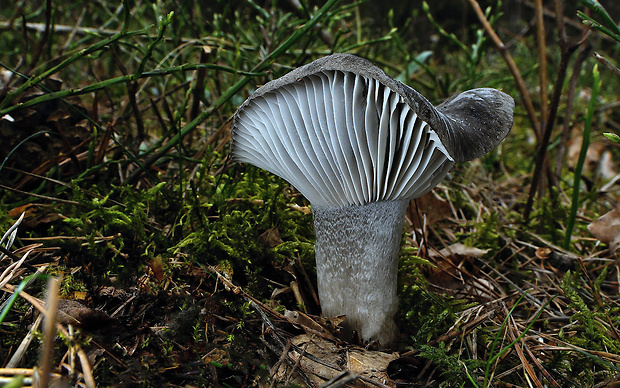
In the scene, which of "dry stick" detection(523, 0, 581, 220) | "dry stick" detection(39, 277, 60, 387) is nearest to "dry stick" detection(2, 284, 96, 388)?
"dry stick" detection(39, 277, 60, 387)

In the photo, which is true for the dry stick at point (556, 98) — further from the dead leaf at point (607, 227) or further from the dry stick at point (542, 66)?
the dead leaf at point (607, 227)

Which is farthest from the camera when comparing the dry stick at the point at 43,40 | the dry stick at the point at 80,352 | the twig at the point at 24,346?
the dry stick at the point at 43,40

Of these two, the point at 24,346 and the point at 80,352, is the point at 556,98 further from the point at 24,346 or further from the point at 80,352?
the point at 24,346

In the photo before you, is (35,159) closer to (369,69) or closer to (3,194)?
(3,194)

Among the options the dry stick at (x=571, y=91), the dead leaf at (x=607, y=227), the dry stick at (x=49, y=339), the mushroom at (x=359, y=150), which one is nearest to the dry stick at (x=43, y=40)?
the mushroom at (x=359, y=150)

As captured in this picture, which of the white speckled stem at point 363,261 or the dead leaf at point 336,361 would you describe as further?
the white speckled stem at point 363,261

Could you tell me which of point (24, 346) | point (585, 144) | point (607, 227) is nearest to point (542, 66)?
point (585, 144)

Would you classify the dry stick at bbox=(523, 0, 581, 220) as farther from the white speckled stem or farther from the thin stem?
the white speckled stem

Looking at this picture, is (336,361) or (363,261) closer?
(336,361)
